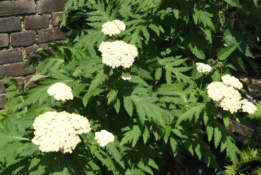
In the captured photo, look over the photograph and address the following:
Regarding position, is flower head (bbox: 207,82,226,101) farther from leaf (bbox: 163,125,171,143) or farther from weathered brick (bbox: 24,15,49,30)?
weathered brick (bbox: 24,15,49,30)

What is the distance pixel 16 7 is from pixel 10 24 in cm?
20

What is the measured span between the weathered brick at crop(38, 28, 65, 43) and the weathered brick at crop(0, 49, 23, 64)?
283 millimetres

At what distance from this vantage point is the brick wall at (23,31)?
3346 mm

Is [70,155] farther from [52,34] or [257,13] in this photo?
[257,13]

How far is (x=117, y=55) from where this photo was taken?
208cm

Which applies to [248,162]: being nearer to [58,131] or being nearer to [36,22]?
[58,131]

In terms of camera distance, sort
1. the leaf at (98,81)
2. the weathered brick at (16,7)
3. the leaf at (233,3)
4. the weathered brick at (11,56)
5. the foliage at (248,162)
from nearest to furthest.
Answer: the leaf at (98,81)
the leaf at (233,3)
the weathered brick at (16,7)
the weathered brick at (11,56)
the foliage at (248,162)

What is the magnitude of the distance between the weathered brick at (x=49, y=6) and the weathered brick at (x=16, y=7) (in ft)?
0.28

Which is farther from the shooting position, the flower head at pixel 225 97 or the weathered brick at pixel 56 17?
the weathered brick at pixel 56 17

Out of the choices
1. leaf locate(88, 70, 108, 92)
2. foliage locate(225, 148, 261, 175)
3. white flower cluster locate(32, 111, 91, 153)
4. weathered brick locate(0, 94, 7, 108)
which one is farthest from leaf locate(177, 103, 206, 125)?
weathered brick locate(0, 94, 7, 108)

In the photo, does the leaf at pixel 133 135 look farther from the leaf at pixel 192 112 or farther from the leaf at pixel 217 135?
the leaf at pixel 217 135

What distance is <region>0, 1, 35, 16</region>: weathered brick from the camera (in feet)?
10.7

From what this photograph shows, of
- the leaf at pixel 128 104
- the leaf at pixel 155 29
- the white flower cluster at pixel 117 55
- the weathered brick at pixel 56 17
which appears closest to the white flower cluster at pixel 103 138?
the leaf at pixel 128 104

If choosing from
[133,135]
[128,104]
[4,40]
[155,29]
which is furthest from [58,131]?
[4,40]
